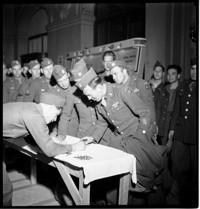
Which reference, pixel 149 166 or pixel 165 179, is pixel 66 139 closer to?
pixel 149 166

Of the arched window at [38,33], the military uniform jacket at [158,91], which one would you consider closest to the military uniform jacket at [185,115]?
the military uniform jacket at [158,91]

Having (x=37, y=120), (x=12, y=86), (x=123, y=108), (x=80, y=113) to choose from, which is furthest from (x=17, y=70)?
(x=37, y=120)

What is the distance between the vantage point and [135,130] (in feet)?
7.81

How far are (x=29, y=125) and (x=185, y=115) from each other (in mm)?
1781

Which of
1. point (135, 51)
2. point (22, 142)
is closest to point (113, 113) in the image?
point (22, 142)

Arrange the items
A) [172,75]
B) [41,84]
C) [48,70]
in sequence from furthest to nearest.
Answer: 1. [41,84]
2. [48,70]
3. [172,75]

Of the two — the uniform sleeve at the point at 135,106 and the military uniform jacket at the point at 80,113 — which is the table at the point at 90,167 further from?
the military uniform jacket at the point at 80,113

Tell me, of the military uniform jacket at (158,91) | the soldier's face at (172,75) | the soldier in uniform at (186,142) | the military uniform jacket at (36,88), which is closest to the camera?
the soldier in uniform at (186,142)

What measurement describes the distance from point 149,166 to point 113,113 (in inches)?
24.4

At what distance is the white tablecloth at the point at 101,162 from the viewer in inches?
69.5

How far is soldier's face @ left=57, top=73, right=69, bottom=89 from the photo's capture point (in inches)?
120

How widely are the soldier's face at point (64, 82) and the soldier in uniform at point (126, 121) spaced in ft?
2.01

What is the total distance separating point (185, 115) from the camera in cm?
282

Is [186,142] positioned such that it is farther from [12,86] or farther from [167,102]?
[12,86]
